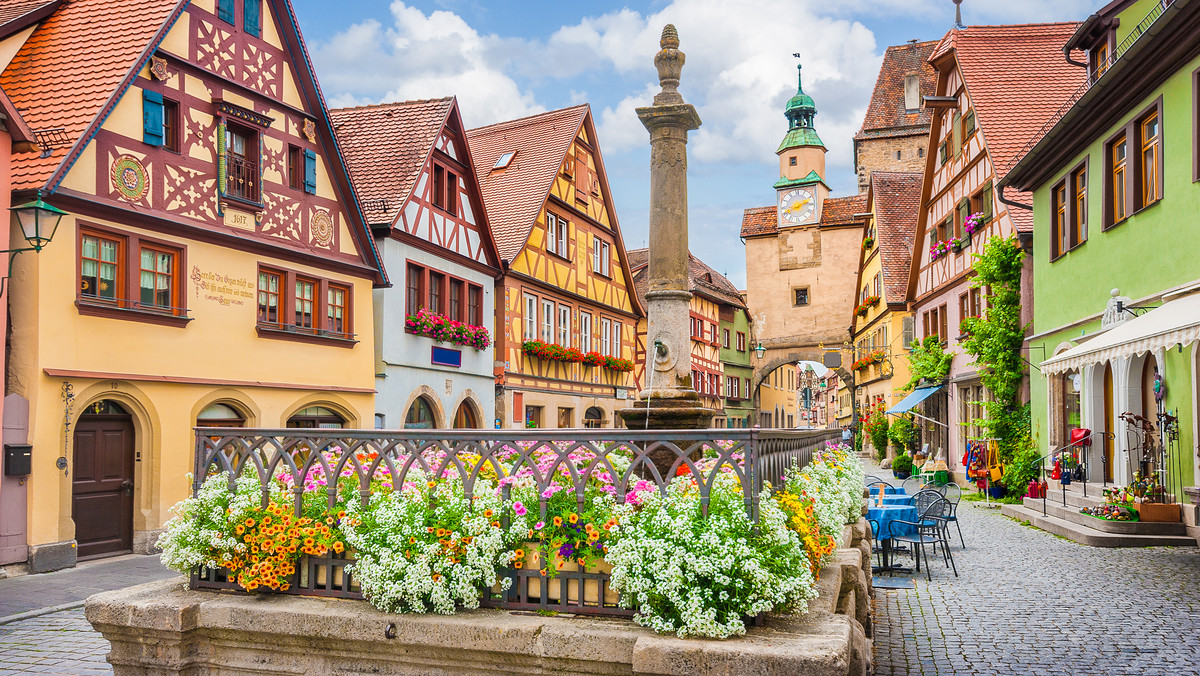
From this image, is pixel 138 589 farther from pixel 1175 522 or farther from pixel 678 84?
pixel 1175 522

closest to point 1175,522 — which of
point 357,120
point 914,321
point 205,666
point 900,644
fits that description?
point 900,644

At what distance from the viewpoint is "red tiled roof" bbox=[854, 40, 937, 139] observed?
53.4 m

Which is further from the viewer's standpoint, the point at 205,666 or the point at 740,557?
the point at 205,666

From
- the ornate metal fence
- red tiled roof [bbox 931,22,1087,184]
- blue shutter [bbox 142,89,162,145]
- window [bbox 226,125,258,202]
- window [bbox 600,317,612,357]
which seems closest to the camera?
the ornate metal fence

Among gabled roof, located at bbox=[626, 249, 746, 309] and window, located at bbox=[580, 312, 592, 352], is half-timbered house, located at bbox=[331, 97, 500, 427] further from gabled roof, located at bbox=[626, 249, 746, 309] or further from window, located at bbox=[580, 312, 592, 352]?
gabled roof, located at bbox=[626, 249, 746, 309]

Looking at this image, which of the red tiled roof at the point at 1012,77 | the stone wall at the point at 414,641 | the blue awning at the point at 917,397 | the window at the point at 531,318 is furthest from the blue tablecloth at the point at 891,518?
the blue awning at the point at 917,397

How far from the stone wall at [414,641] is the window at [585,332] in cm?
2084

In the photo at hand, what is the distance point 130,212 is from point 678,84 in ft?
24.8

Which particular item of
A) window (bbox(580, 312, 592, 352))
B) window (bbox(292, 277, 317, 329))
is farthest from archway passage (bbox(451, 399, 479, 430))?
window (bbox(580, 312, 592, 352))

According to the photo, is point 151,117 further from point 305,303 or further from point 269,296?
point 305,303

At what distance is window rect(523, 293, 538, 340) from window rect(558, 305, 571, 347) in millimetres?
1350

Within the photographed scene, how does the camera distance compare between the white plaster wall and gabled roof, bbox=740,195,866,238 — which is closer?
the white plaster wall

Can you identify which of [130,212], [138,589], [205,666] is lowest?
[205,666]

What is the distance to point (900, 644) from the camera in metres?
7.16
